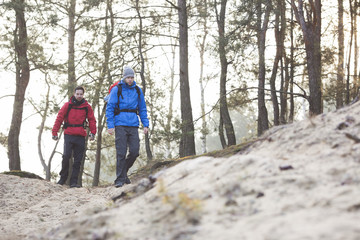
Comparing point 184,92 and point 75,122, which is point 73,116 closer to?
point 75,122

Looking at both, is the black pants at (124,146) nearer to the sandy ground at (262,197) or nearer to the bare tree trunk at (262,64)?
the sandy ground at (262,197)

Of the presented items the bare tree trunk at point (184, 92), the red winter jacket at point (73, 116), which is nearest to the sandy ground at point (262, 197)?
the red winter jacket at point (73, 116)

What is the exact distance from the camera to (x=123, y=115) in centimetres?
747

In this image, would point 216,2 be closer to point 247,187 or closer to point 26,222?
point 26,222

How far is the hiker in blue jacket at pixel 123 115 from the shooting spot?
7.38 m

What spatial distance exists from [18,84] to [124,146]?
43.6ft

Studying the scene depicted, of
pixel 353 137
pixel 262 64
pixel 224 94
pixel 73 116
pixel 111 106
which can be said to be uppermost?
pixel 262 64

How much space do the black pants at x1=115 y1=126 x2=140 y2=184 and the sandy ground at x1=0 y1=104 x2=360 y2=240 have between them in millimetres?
2874

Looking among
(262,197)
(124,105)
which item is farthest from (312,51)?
(262,197)

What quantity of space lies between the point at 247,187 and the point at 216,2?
50.1 ft

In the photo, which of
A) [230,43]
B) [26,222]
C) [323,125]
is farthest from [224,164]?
[230,43]

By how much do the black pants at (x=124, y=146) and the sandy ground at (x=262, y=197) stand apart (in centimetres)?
287

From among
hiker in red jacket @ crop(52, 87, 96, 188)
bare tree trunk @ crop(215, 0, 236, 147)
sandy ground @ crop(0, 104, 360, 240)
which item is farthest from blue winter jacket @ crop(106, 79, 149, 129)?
bare tree trunk @ crop(215, 0, 236, 147)

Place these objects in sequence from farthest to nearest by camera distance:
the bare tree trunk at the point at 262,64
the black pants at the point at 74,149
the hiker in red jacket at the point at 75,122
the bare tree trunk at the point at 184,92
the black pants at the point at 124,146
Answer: the bare tree trunk at the point at 262,64
the bare tree trunk at the point at 184,92
the black pants at the point at 74,149
the hiker in red jacket at the point at 75,122
the black pants at the point at 124,146
